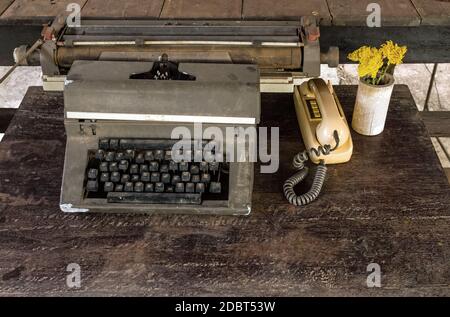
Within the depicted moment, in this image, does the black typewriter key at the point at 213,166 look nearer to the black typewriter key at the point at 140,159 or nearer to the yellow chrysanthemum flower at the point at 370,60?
the black typewriter key at the point at 140,159

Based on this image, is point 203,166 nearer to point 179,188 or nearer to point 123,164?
point 179,188

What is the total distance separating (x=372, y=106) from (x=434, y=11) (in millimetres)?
548

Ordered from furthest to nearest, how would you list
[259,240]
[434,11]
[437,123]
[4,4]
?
1. [437,123]
2. [4,4]
3. [434,11]
4. [259,240]

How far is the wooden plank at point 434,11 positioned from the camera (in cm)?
175

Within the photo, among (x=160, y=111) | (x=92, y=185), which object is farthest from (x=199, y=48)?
(x=92, y=185)

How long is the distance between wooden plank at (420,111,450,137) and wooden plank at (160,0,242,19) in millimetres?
919

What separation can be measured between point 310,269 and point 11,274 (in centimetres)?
65

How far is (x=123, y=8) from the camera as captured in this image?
1.86 meters

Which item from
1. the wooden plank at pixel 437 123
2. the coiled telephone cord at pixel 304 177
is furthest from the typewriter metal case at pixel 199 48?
the wooden plank at pixel 437 123

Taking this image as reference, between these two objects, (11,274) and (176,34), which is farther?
(176,34)

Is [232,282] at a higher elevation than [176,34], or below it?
below
